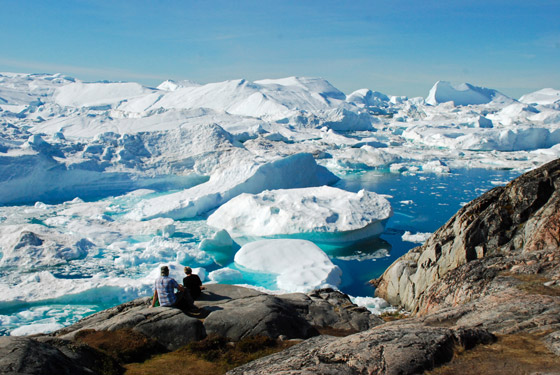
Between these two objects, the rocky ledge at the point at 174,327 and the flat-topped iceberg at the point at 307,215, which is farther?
the flat-topped iceberg at the point at 307,215

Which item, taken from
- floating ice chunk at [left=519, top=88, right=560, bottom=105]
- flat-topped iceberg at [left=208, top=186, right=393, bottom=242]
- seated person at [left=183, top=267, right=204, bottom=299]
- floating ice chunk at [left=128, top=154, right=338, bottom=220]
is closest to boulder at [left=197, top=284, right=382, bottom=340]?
seated person at [left=183, top=267, right=204, bottom=299]

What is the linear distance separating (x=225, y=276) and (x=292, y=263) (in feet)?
6.19

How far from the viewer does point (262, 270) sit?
12.2 m

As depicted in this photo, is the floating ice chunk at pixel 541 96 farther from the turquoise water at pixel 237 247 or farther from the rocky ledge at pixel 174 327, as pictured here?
the rocky ledge at pixel 174 327

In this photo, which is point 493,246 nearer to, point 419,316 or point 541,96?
point 419,316

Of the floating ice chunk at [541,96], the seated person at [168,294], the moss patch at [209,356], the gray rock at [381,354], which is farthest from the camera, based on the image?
Answer: the floating ice chunk at [541,96]

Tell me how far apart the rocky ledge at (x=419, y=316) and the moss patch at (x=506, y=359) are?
2 cm

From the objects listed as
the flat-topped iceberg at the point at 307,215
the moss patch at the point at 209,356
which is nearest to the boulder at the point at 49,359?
the moss patch at the point at 209,356

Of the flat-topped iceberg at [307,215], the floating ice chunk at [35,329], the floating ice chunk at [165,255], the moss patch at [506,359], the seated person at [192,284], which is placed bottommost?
the floating ice chunk at [35,329]

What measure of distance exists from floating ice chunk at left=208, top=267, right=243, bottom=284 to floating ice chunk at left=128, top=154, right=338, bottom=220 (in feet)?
22.3

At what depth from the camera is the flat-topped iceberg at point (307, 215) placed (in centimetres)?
1512

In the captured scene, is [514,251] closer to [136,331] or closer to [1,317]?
[136,331]

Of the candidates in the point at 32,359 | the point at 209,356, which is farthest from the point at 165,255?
the point at 32,359

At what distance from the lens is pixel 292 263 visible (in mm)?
12203
